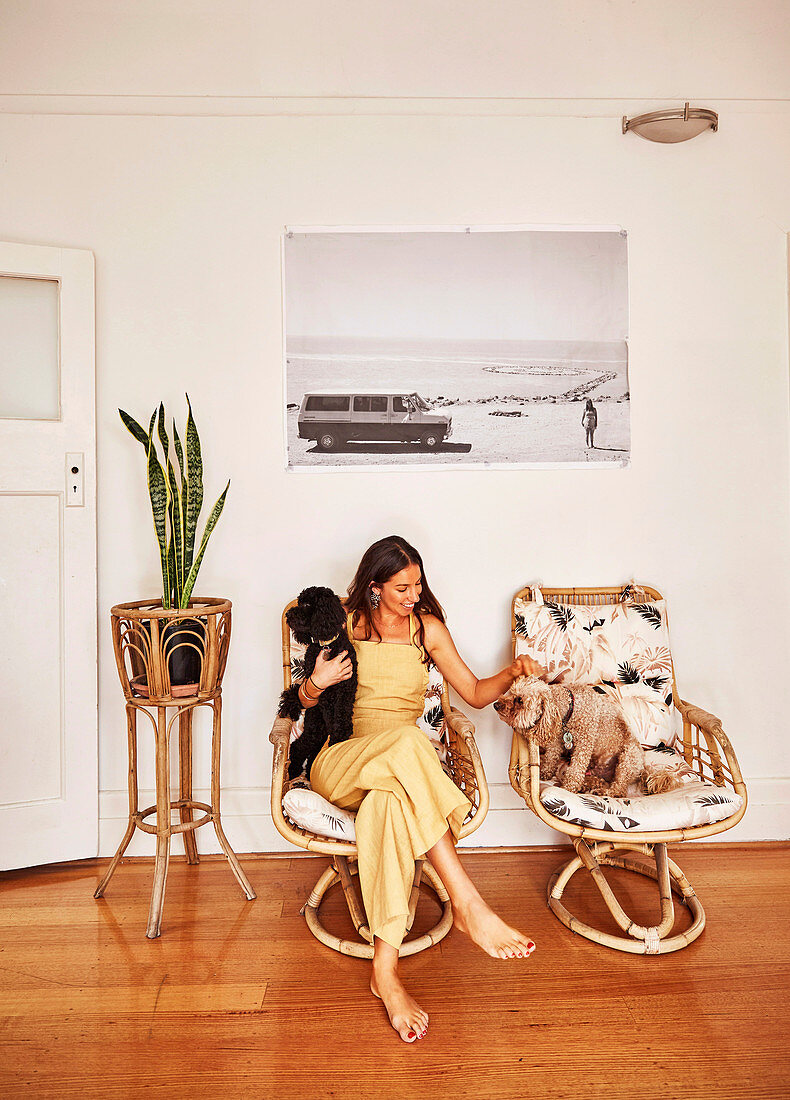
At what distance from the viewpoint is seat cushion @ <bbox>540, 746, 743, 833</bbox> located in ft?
6.82

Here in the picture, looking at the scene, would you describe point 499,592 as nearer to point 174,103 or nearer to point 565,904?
point 565,904

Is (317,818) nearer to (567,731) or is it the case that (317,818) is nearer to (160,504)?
(567,731)

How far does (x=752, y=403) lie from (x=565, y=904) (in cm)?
201

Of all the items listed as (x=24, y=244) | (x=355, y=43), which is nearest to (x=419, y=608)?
(x=24, y=244)

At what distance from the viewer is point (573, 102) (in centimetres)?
287

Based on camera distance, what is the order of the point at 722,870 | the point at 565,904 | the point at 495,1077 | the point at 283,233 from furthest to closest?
the point at 283,233 < the point at 722,870 < the point at 565,904 < the point at 495,1077

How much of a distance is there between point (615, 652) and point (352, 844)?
1.20 meters

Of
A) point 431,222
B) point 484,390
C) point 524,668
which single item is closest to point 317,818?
point 524,668

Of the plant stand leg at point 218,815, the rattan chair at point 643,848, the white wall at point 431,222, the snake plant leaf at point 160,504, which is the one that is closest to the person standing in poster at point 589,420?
the white wall at point 431,222

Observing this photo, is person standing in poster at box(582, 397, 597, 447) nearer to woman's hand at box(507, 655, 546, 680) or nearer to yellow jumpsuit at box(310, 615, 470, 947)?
woman's hand at box(507, 655, 546, 680)

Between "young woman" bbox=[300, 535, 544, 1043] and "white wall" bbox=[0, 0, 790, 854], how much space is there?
0.45 m

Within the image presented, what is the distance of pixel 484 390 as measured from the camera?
2.87 metres

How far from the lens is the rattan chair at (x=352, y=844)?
2035mm

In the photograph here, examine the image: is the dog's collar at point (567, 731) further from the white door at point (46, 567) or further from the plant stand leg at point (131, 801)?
the white door at point (46, 567)
